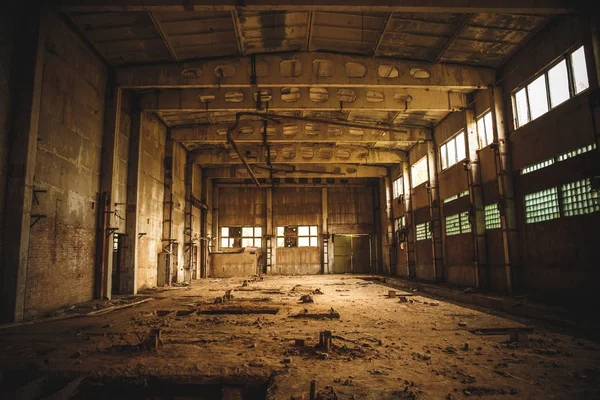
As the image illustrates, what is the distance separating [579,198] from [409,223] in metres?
10.4

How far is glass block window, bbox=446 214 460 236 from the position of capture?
Answer: 44.4 feet

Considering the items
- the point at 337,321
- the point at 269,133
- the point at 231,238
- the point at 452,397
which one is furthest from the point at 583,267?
the point at 231,238

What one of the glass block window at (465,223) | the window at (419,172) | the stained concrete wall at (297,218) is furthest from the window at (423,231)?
the stained concrete wall at (297,218)

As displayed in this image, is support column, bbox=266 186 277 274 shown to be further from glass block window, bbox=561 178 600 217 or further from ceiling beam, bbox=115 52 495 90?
glass block window, bbox=561 178 600 217

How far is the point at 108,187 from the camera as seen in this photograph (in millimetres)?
10422

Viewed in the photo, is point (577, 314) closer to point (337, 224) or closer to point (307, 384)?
point (307, 384)

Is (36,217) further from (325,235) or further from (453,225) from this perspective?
(325,235)

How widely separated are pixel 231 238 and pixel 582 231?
19220 millimetres

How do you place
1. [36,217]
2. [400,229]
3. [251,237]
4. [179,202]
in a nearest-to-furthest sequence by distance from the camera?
[36,217]
[179,202]
[400,229]
[251,237]

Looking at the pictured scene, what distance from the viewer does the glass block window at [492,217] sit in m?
11.1

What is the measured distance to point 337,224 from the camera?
24188mm

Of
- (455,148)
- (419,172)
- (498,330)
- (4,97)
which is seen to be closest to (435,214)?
(455,148)

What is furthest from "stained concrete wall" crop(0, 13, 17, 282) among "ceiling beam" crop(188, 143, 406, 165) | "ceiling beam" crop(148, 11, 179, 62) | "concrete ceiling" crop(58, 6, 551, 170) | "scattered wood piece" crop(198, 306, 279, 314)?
"ceiling beam" crop(188, 143, 406, 165)

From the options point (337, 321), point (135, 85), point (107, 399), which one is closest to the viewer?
point (107, 399)
